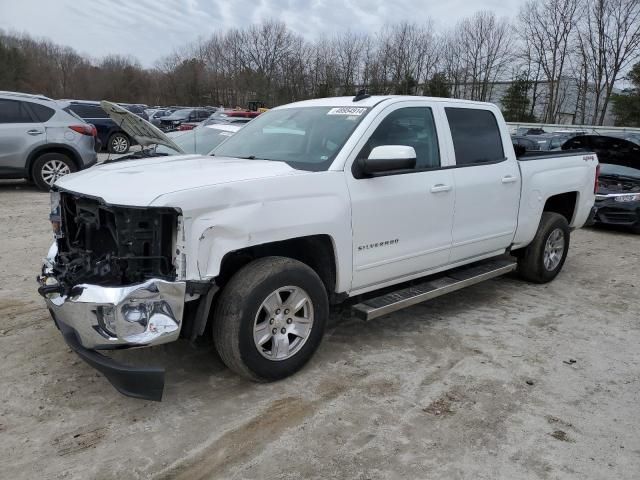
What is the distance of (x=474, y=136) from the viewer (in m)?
4.93

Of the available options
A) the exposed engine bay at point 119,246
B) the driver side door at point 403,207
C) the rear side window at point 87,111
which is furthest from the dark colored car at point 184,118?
the exposed engine bay at point 119,246

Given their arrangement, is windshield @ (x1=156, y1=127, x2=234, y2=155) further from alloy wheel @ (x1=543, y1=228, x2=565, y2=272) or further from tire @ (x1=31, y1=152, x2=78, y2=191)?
alloy wheel @ (x1=543, y1=228, x2=565, y2=272)

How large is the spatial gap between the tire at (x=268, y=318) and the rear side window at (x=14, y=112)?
8937 mm

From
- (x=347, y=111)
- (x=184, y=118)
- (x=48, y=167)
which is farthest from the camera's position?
(x=184, y=118)

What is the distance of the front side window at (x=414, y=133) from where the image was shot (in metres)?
4.10

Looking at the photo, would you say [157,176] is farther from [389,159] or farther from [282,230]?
[389,159]

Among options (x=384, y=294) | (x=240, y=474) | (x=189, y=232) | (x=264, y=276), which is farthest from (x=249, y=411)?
(x=384, y=294)

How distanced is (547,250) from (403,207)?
2.76m

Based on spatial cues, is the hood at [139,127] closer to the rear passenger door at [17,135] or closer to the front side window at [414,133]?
the front side window at [414,133]

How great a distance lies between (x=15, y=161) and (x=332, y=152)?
8.65 metres

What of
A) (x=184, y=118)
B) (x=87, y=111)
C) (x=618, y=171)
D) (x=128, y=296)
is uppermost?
(x=184, y=118)

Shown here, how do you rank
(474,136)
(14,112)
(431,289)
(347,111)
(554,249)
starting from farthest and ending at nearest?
1. (14,112)
2. (554,249)
3. (474,136)
4. (431,289)
5. (347,111)

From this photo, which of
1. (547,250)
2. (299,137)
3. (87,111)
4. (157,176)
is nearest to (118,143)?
(87,111)

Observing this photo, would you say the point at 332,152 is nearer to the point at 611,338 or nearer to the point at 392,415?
the point at 392,415
